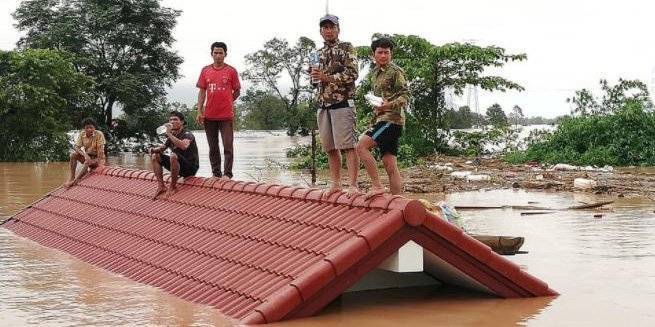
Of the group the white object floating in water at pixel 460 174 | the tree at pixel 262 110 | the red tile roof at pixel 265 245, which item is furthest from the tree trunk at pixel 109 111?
the red tile roof at pixel 265 245

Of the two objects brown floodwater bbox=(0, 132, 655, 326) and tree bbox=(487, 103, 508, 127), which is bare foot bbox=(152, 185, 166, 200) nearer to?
brown floodwater bbox=(0, 132, 655, 326)

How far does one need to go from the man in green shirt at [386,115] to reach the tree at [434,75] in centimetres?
2233

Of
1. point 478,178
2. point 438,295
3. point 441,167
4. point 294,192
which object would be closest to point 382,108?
point 294,192

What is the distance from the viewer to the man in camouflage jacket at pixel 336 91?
830 centimetres

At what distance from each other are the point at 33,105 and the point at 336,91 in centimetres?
2818

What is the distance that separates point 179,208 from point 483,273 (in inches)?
158

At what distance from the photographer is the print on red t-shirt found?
1116 centimetres

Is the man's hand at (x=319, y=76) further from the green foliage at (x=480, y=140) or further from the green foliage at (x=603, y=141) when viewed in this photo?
the green foliage at (x=480, y=140)

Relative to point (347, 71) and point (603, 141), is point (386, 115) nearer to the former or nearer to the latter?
point (347, 71)

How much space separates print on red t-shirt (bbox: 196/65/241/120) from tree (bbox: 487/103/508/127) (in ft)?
75.9

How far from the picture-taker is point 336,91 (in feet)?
27.3

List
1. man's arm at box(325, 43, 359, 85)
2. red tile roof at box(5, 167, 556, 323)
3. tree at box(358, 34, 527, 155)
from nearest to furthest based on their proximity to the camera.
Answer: red tile roof at box(5, 167, 556, 323), man's arm at box(325, 43, 359, 85), tree at box(358, 34, 527, 155)

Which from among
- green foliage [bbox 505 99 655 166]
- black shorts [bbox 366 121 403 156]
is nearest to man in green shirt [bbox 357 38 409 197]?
black shorts [bbox 366 121 403 156]

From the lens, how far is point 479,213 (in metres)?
14.3
